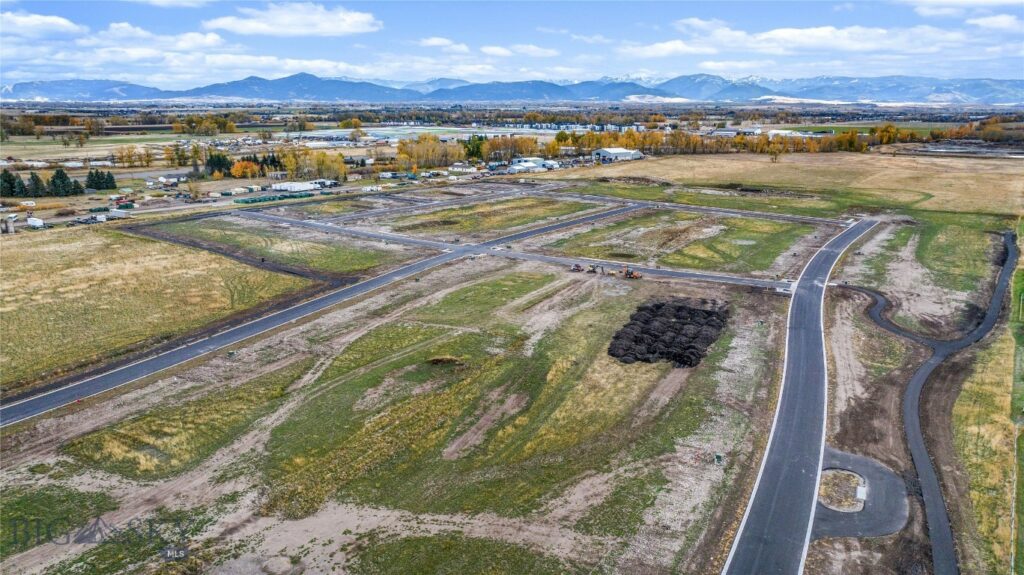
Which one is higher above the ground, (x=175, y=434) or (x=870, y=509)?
(x=175, y=434)

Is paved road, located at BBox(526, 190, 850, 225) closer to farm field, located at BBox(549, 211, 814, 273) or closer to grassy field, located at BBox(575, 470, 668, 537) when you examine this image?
farm field, located at BBox(549, 211, 814, 273)

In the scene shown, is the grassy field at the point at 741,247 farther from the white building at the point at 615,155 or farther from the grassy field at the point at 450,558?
the white building at the point at 615,155

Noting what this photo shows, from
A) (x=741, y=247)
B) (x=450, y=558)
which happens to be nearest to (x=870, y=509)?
(x=450, y=558)

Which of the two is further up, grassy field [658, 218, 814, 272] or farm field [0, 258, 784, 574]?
grassy field [658, 218, 814, 272]

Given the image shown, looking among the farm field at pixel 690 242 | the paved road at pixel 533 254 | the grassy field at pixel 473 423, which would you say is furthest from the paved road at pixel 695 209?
the grassy field at pixel 473 423

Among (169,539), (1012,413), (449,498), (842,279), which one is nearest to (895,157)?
(842,279)

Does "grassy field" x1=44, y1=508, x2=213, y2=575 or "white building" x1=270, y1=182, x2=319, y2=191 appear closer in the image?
"grassy field" x1=44, y1=508, x2=213, y2=575

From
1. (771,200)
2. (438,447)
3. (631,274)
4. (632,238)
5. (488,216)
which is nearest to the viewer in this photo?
(438,447)

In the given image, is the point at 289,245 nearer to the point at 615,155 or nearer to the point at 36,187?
the point at 36,187

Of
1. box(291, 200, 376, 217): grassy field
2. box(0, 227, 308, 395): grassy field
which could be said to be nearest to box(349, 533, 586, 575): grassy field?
box(0, 227, 308, 395): grassy field
